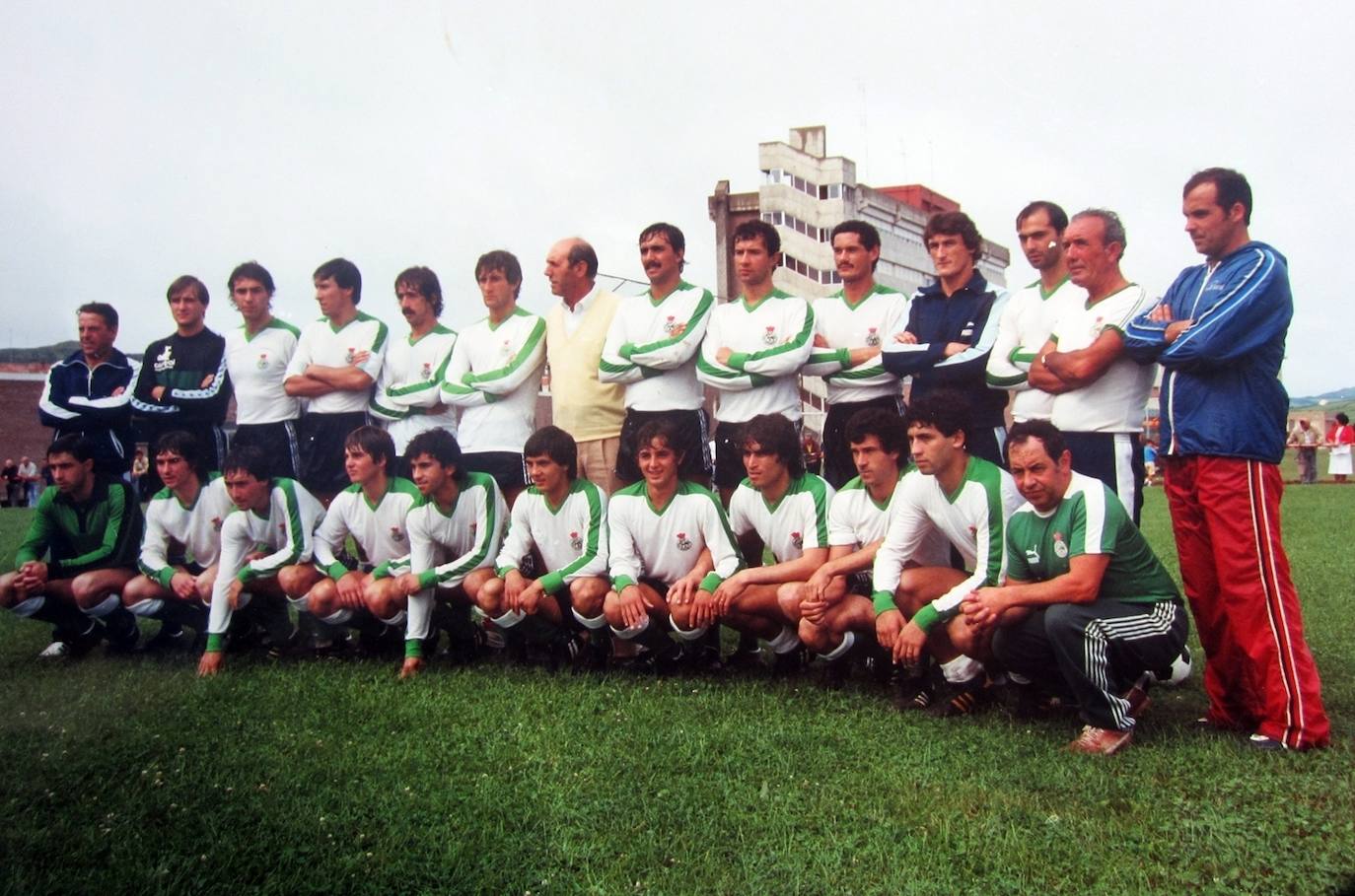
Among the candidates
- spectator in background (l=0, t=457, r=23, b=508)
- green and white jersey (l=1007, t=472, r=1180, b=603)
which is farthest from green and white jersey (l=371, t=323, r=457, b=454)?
spectator in background (l=0, t=457, r=23, b=508)

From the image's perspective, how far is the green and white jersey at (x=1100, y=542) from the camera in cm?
418

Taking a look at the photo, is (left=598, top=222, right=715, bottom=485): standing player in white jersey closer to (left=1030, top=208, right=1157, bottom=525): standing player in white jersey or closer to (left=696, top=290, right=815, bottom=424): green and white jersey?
(left=696, top=290, right=815, bottom=424): green and white jersey

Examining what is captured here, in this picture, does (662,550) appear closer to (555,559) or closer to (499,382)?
(555,559)

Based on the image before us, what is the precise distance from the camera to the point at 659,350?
18.8 feet

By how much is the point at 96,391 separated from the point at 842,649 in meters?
4.91

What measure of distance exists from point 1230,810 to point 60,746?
4.20m

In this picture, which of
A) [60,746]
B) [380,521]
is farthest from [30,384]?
[60,746]

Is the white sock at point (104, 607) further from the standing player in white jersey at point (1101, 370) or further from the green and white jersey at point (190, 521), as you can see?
the standing player in white jersey at point (1101, 370)

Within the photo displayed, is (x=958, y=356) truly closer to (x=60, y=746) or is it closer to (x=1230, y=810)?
(x=1230, y=810)

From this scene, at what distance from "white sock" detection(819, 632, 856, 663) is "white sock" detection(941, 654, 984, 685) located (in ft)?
1.87

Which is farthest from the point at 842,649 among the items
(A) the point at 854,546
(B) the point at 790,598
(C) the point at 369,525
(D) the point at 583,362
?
(C) the point at 369,525

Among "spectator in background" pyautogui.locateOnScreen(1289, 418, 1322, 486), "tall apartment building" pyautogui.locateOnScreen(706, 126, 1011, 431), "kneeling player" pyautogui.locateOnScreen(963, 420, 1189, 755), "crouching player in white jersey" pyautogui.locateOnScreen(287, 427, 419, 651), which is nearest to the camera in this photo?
"kneeling player" pyautogui.locateOnScreen(963, 420, 1189, 755)

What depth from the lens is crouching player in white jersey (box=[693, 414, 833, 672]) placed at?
5.20 meters

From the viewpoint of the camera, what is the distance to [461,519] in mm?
5914
